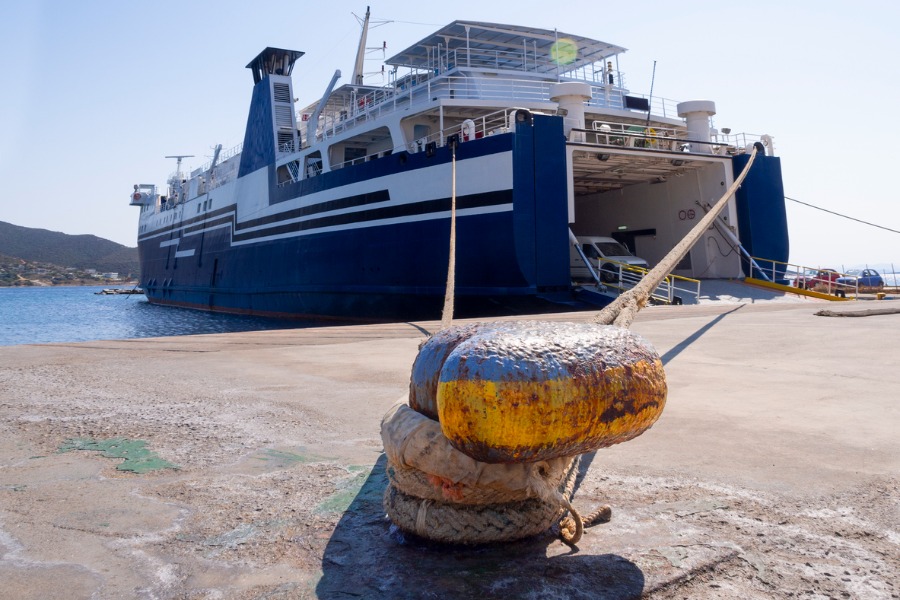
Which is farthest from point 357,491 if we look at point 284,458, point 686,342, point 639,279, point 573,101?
point 573,101

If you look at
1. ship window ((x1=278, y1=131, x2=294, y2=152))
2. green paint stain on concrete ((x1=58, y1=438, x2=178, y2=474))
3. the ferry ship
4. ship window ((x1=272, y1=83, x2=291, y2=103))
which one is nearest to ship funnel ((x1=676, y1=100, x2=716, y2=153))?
the ferry ship

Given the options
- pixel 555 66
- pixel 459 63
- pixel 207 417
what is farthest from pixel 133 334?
pixel 207 417

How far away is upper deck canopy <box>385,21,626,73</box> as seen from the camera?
19281 millimetres

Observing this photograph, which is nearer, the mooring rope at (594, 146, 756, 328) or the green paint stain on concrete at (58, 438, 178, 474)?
the mooring rope at (594, 146, 756, 328)

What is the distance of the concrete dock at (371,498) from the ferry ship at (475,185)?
768 cm

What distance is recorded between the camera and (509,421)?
1430 mm

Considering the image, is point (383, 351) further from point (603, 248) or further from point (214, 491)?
point (603, 248)

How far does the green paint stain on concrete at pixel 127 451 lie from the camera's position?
2572 mm

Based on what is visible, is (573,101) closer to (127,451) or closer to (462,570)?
(127,451)

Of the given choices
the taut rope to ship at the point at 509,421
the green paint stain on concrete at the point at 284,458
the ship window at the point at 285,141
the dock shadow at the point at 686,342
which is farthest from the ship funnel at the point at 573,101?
the taut rope to ship at the point at 509,421

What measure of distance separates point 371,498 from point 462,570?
62cm

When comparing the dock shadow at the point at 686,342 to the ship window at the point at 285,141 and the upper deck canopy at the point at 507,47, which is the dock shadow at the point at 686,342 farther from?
the ship window at the point at 285,141

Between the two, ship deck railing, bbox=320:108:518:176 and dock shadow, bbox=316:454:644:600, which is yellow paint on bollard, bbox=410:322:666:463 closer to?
dock shadow, bbox=316:454:644:600

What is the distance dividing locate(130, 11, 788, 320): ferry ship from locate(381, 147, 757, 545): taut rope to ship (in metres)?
9.23
